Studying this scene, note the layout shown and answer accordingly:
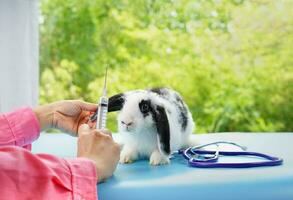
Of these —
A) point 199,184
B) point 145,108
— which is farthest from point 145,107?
point 199,184

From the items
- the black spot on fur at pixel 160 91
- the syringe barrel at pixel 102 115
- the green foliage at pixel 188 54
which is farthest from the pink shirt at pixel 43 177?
the green foliage at pixel 188 54

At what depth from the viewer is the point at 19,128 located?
976 millimetres

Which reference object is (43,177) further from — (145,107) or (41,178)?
(145,107)

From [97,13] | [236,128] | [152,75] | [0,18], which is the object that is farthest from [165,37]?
[0,18]

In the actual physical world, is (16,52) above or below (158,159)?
above

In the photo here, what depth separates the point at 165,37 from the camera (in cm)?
262

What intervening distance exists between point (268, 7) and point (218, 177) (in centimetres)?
190

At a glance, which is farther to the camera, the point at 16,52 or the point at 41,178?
the point at 16,52

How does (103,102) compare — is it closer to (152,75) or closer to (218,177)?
(218,177)

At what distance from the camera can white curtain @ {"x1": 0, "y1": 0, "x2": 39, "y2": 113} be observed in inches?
66.6

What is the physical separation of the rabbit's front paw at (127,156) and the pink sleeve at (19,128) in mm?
219

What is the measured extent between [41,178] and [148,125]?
30 centimetres

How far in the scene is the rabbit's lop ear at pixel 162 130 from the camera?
0.86 meters

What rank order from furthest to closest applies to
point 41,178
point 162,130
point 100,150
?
1. point 162,130
2. point 100,150
3. point 41,178
